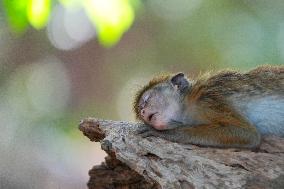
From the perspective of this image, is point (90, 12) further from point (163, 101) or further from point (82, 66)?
point (82, 66)

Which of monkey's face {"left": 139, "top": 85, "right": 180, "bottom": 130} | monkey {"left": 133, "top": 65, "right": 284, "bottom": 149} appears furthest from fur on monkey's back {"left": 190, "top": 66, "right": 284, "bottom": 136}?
monkey's face {"left": 139, "top": 85, "right": 180, "bottom": 130}

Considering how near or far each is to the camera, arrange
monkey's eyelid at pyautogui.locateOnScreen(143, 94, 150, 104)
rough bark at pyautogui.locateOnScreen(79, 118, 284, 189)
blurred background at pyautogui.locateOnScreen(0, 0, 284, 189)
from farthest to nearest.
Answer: blurred background at pyautogui.locateOnScreen(0, 0, 284, 189) < monkey's eyelid at pyautogui.locateOnScreen(143, 94, 150, 104) < rough bark at pyautogui.locateOnScreen(79, 118, 284, 189)

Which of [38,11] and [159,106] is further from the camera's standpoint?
[159,106]

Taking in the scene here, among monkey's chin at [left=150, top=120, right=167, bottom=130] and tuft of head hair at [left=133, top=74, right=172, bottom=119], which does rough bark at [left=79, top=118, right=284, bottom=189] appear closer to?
monkey's chin at [left=150, top=120, right=167, bottom=130]

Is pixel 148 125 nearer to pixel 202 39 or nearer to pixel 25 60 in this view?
pixel 202 39

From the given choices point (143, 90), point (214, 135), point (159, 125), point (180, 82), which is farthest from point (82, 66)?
point (214, 135)

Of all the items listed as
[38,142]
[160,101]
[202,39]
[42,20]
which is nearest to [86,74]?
[38,142]
